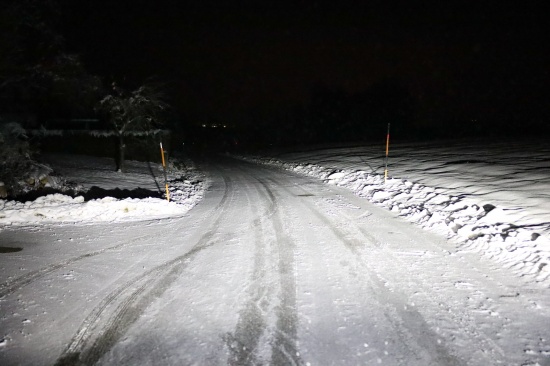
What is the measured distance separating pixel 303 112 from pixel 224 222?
222ft

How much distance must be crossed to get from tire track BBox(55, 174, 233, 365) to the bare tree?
12843 mm

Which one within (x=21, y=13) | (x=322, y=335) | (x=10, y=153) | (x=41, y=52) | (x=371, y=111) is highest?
(x=371, y=111)

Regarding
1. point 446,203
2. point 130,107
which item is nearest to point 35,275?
point 446,203

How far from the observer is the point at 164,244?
6645 millimetres

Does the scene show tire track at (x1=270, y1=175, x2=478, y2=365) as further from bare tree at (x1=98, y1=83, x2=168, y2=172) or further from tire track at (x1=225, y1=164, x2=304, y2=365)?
bare tree at (x1=98, y1=83, x2=168, y2=172)

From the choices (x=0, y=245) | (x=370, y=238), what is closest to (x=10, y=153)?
(x=0, y=245)

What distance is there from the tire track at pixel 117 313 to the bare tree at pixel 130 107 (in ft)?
42.1

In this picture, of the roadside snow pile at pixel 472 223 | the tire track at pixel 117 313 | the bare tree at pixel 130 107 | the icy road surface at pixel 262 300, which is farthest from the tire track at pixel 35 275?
the bare tree at pixel 130 107

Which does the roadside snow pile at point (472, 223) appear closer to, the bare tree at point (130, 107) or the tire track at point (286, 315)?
the tire track at point (286, 315)

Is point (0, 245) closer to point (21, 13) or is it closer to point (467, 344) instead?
point (467, 344)

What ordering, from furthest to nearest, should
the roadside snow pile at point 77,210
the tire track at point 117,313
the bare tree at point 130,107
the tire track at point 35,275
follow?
the bare tree at point 130,107, the roadside snow pile at point 77,210, the tire track at point 35,275, the tire track at point 117,313

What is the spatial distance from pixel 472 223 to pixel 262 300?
5.43 metres

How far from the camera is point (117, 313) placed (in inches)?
162

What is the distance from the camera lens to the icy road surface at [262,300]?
337 centimetres
